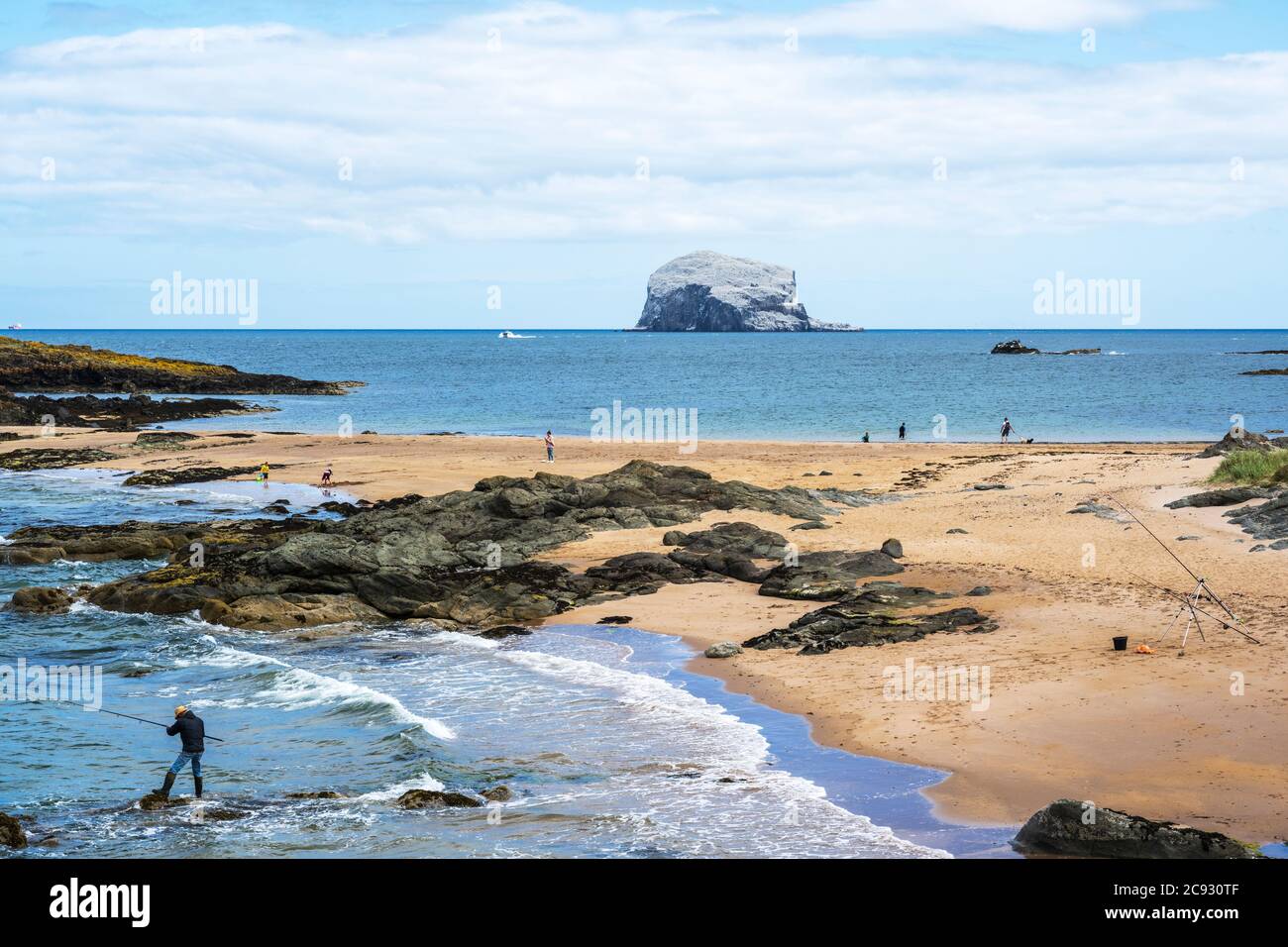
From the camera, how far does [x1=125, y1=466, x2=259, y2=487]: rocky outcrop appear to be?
4794 cm

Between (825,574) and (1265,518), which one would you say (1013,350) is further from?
(825,574)

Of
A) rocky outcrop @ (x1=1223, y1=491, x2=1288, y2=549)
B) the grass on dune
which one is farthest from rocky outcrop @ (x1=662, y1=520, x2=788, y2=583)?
the grass on dune

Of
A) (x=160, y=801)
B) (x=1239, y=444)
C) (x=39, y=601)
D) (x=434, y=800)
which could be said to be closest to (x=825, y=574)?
(x=434, y=800)

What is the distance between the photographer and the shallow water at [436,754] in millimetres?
13875

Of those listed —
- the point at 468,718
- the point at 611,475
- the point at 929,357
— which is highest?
the point at 929,357

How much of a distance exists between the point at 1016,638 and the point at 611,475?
65.0ft

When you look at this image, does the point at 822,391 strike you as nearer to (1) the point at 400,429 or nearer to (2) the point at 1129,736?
(1) the point at 400,429

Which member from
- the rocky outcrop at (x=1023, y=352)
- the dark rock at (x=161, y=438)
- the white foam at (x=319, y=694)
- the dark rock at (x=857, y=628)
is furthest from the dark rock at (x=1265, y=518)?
the rocky outcrop at (x=1023, y=352)

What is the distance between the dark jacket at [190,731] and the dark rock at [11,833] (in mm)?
2058

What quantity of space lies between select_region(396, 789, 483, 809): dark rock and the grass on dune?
27.3 m

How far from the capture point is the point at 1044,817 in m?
12.6

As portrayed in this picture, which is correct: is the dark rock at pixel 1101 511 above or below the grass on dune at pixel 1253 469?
below

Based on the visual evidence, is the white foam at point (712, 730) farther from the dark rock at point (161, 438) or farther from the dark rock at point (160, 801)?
the dark rock at point (161, 438)
